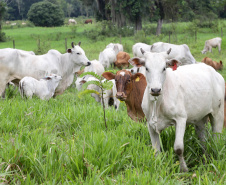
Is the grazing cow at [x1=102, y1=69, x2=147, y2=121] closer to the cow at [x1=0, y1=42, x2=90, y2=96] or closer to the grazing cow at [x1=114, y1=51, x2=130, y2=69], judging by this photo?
the cow at [x1=0, y1=42, x2=90, y2=96]

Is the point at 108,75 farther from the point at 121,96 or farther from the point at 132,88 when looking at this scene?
the point at 121,96

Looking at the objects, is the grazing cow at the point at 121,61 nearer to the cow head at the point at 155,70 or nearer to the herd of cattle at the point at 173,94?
the herd of cattle at the point at 173,94

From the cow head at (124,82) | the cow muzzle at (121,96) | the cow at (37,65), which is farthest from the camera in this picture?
the cow at (37,65)

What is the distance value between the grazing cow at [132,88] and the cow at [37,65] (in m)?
3.47

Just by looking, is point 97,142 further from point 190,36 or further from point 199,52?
point 190,36

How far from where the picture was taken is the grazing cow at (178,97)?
3.60 m

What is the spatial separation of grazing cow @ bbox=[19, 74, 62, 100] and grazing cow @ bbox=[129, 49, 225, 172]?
3.79 metres

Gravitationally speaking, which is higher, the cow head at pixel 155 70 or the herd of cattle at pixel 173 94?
the cow head at pixel 155 70

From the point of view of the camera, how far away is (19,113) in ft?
16.8

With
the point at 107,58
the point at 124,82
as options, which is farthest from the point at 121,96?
the point at 107,58

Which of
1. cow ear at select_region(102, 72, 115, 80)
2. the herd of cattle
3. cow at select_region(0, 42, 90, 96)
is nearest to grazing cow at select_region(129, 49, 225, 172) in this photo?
the herd of cattle

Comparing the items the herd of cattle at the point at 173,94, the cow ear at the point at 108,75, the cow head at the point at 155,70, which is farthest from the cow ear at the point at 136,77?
the cow head at the point at 155,70

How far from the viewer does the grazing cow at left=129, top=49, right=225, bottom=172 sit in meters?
3.60

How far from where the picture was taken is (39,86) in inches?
293
